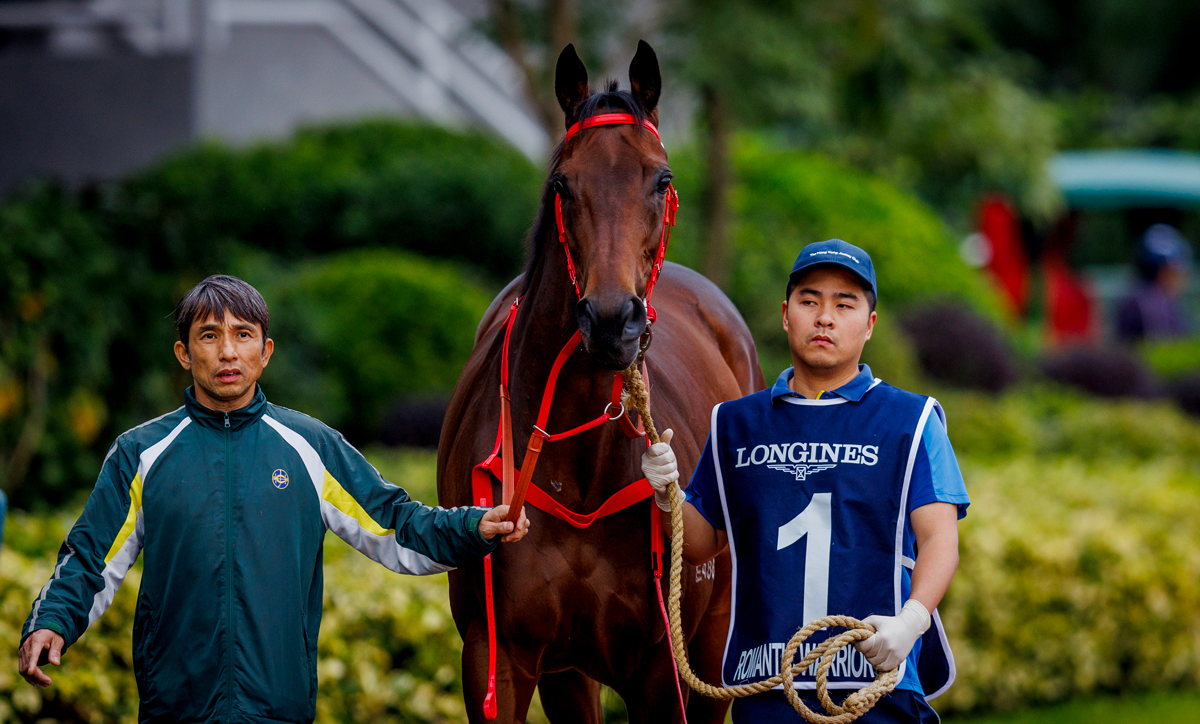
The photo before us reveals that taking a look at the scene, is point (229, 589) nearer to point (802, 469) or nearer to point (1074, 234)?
point (802, 469)

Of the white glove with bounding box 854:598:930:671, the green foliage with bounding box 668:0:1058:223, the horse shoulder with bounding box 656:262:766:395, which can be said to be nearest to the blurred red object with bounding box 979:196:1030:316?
the green foliage with bounding box 668:0:1058:223

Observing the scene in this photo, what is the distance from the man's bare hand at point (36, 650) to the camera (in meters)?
2.39

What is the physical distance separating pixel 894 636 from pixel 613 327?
810mm

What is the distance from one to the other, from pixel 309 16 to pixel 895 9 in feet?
23.6

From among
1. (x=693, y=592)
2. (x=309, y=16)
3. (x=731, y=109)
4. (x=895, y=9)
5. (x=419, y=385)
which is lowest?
(x=693, y=592)

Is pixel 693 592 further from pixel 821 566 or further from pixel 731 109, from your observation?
pixel 731 109

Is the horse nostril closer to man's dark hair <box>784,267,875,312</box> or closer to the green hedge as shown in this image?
man's dark hair <box>784,267,875,312</box>

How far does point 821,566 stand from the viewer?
269 centimetres

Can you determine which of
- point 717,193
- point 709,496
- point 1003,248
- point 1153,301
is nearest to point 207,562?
point 709,496

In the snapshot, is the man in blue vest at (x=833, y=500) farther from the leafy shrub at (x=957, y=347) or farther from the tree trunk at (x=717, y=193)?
the leafy shrub at (x=957, y=347)

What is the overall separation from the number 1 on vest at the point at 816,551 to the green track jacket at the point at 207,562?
2.42 ft

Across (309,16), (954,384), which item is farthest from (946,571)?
(309,16)

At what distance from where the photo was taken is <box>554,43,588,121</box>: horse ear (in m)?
3.00

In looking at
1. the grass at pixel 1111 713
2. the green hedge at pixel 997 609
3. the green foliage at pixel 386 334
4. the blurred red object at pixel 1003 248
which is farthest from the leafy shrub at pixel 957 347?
the blurred red object at pixel 1003 248
